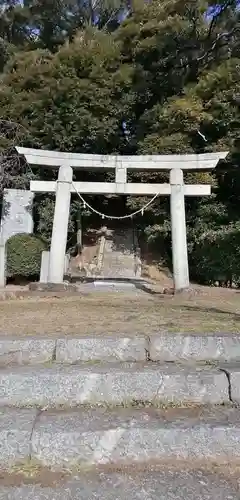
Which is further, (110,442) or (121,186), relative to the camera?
(121,186)

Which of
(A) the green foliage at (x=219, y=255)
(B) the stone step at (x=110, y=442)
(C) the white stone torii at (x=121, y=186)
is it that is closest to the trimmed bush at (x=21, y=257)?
(C) the white stone torii at (x=121, y=186)

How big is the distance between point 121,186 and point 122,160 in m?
0.55

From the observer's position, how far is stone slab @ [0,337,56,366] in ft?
8.96

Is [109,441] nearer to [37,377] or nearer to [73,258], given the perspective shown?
[37,377]

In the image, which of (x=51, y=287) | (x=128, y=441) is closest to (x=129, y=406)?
(x=128, y=441)

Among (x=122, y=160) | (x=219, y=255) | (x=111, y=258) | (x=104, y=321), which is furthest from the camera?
(x=111, y=258)

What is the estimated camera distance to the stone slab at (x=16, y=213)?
38.1 ft

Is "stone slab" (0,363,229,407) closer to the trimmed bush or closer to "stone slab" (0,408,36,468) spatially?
"stone slab" (0,408,36,468)

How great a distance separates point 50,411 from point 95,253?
13.1 metres

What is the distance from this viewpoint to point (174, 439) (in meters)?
2.01

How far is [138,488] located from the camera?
1.73m

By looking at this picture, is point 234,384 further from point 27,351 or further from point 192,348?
point 27,351

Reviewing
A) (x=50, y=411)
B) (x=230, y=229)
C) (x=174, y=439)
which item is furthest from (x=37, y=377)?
(x=230, y=229)

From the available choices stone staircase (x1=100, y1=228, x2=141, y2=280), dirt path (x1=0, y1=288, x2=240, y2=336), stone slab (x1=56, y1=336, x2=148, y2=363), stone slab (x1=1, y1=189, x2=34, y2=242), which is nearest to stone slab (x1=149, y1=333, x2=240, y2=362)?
stone slab (x1=56, y1=336, x2=148, y2=363)
